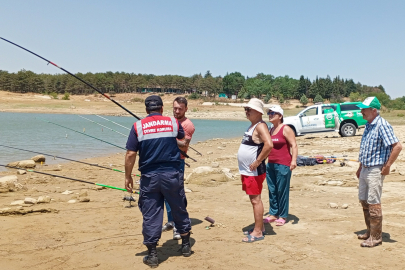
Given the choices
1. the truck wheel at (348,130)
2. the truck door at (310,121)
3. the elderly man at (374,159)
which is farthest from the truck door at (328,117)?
the elderly man at (374,159)

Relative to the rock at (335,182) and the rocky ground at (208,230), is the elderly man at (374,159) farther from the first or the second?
the rock at (335,182)

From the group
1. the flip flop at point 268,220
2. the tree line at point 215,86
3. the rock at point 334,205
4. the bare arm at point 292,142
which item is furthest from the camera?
the tree line at point 215,86

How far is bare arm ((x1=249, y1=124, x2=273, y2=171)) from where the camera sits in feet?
15.4

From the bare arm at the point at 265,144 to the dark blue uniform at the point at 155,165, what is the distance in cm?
102

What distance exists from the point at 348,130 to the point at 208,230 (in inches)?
650

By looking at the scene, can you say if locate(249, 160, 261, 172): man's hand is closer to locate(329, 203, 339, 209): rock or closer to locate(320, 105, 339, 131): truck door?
locate(329, 203, 339, 209): rock

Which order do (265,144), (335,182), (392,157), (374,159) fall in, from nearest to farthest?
1. (392,157)
2. (374,159)
3. (265,144)
4. (335,182)

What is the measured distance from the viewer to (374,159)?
4469mm

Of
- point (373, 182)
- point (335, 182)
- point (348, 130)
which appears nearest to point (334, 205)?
point (373, 182)

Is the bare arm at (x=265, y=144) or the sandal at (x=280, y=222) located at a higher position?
the bare arm at (x=265, y=144)

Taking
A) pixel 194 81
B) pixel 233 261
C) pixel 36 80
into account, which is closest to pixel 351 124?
pixel 233 261

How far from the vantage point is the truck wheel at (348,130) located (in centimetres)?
2006

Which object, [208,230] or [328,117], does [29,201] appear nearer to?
[208,230]

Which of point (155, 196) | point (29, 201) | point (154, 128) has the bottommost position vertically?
point (29, 201)
